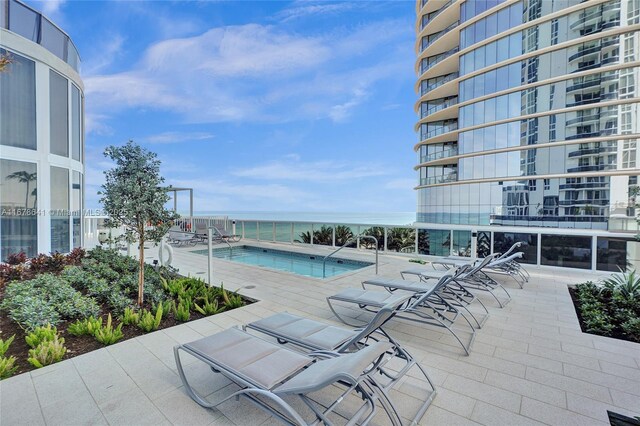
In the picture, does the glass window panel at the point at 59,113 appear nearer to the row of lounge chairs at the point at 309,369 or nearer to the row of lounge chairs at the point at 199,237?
the row of lounge chairs at the point at 199,237

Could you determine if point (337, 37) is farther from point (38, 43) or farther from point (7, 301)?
point (7, 301)

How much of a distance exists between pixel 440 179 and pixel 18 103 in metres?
27.2

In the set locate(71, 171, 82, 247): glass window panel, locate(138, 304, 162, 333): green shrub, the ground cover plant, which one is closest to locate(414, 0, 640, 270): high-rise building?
the ground cover plant

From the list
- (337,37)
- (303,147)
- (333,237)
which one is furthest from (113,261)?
(303,147)

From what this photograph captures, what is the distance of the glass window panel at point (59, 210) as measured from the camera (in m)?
7.23

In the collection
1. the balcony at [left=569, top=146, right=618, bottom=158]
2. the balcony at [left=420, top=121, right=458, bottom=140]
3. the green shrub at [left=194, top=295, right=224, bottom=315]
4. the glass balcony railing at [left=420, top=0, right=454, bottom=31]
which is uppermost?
the glass balcony railing at [left=420, top=0, right=454, bottom=31]

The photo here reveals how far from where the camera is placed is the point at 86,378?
8.11 ft

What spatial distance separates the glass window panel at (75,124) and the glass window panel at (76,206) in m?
0.61

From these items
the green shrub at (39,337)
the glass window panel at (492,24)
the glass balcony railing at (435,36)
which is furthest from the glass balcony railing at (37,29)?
the glass balcony railing at (435,36)

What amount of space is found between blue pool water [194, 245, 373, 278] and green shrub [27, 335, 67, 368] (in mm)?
4572

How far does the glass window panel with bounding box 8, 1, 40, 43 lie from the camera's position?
6.52 metres

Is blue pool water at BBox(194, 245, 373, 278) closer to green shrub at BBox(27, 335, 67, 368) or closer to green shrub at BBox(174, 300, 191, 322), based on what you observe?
green shrub at BBox(174, 300, 191, 322)

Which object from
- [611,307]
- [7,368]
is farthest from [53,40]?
[611,307]

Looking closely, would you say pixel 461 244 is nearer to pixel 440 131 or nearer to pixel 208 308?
pixel 208 308
